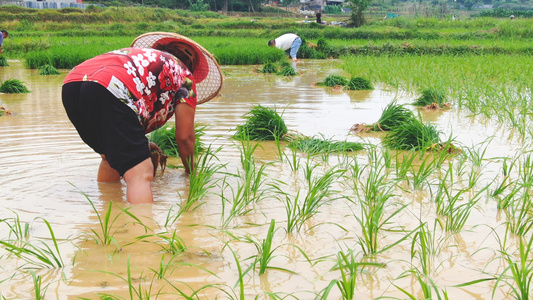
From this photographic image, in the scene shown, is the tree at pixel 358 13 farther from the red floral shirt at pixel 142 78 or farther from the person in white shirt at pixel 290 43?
the red floral shirt at pixel 142 78

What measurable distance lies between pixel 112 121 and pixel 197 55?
93cm

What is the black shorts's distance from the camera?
2.86 m

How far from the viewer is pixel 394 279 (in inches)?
86.2

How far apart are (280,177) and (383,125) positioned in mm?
2096

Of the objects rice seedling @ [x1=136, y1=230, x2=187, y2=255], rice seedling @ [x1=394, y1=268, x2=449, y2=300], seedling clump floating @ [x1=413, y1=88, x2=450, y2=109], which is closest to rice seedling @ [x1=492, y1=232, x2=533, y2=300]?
rice seedling @ [x1=394, y1=268, x2=449, y2=300]

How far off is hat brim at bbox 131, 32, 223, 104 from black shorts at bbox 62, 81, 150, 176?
0.66 meters

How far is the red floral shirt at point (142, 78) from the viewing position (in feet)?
9.50

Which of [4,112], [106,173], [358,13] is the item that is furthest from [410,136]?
[358,13]

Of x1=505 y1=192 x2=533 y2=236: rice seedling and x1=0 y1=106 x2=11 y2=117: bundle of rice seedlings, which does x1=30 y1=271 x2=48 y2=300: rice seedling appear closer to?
x1=505 y1=192 x2=533 y2=236: rice seedling

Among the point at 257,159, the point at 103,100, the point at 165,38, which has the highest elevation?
the point at 165,38

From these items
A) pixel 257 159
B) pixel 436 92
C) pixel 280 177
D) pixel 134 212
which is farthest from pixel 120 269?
pixel 436 92

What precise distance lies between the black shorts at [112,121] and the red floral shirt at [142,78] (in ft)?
0.13

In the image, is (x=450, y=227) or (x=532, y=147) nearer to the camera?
(x=450, y=227)

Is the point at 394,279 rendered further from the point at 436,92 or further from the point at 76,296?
the point at 436,92
